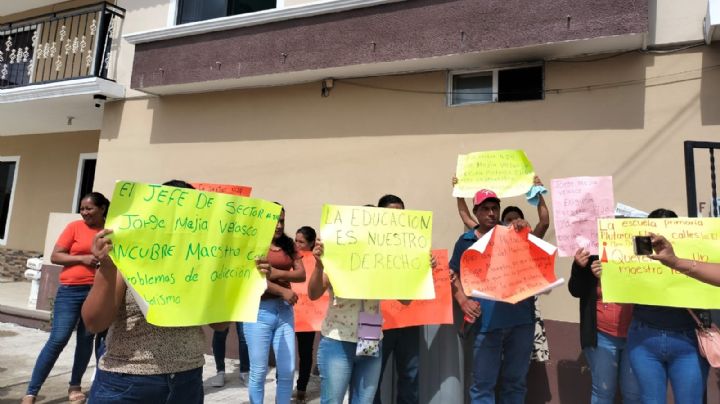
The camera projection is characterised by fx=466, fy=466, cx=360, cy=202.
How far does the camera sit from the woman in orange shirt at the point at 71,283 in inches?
155

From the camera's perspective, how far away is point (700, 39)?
441 cm

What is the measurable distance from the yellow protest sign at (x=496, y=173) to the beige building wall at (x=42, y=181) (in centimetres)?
852

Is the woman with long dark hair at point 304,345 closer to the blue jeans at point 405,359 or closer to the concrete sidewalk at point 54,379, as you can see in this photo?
the concrete sidewalk at point 54,379

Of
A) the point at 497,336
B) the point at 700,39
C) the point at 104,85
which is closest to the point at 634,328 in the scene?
the point at 497,336

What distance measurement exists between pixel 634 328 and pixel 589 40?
2845mm

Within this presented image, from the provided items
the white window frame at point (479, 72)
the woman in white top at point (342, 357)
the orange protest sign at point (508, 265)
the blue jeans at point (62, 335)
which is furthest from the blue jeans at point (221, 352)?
the white window frame at point (479, 72)

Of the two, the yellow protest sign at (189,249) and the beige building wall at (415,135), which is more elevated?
the beige building wall at (415,135)

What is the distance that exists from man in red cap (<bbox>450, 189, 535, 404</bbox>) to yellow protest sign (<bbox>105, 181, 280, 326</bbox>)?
5.66 feet

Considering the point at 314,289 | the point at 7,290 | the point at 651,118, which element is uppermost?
the point at 651,118

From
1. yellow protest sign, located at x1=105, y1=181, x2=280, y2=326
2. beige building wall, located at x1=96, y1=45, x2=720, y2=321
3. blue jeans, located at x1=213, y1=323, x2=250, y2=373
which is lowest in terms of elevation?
blue jeans, located at x1=213, y1=323, x2=250, y2=373

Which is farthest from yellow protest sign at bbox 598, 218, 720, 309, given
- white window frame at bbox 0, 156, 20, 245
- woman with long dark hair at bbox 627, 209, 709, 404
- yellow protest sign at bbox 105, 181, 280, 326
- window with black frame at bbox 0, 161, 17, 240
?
window with black frame at bbox 0, 161, 17, 240

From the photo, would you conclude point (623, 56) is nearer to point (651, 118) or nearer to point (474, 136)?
point (651, 118)

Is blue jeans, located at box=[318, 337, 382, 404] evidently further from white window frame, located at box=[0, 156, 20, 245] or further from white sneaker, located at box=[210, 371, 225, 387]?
white window frame, located at box=[0, 156, 20, 245]

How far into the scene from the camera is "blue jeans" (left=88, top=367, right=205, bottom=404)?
1914 mm
